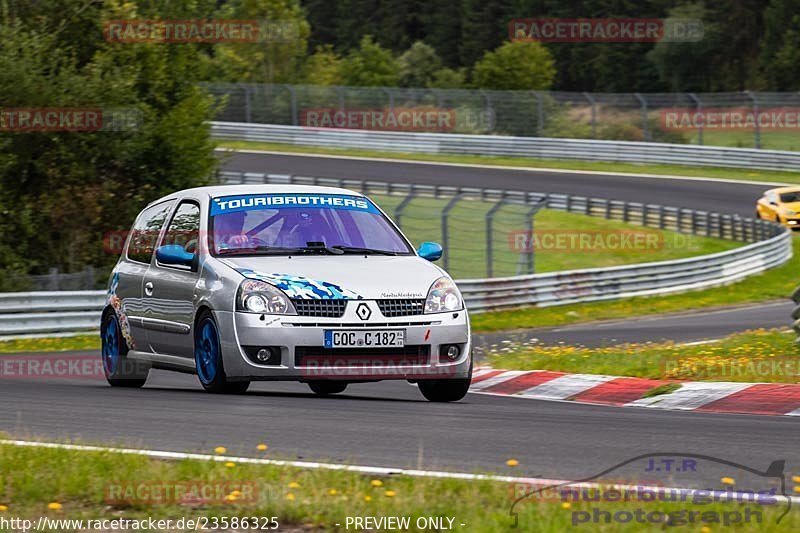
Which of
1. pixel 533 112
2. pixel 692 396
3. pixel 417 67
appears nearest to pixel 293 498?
pixel 692 396

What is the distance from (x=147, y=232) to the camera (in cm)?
1109

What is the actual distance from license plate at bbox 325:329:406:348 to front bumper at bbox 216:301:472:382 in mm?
28

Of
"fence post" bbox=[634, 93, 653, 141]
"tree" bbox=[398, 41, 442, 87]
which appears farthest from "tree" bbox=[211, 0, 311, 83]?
"fence post" bbox=[634, 93, 653, 141]

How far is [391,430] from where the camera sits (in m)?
7.48

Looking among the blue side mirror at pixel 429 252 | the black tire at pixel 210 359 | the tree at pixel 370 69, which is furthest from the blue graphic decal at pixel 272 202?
the tree at pixel 370 69

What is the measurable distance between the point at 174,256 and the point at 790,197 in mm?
29573

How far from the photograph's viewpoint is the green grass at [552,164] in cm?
4681

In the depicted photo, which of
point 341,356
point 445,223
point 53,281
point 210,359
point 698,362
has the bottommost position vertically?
point 53,281

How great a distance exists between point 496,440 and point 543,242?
29.3 metres

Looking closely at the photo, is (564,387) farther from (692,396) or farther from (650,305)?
(650,305)

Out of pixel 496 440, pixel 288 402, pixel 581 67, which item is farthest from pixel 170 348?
pixel 581 67

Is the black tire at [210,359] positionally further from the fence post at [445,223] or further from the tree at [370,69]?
the tree at [370,69]

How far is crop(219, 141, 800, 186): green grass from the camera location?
46812mm

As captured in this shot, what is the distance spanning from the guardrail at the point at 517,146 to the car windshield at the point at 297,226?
3886 cm
